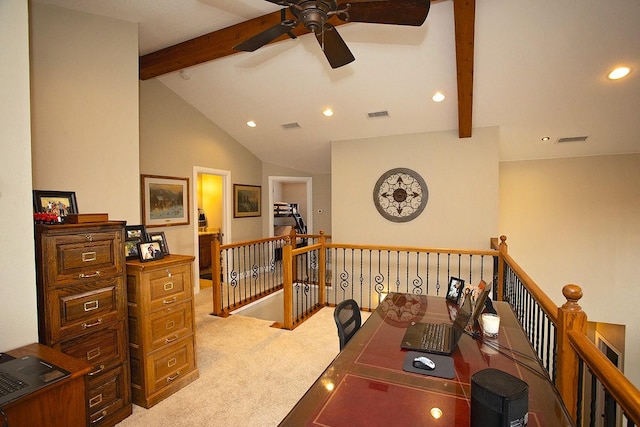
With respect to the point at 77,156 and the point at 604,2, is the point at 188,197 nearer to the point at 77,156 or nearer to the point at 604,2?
the point at 77,156

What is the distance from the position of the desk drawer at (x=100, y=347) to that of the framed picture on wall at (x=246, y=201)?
155 inches

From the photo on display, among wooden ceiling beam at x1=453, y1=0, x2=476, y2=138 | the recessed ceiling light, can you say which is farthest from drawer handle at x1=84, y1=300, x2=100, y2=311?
the recessed ceiling light

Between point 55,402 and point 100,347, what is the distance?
71 centimetres

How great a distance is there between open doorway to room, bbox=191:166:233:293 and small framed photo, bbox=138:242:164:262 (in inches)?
96.3

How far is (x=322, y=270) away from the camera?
4520mm

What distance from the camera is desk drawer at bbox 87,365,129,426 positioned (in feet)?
6.60

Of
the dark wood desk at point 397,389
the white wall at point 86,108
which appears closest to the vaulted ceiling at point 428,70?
the white wall at point 86,108

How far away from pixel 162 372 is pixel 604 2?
4661 mm

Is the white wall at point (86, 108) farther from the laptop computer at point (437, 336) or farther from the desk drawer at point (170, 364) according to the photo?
the laptop computer at point (437, 336)

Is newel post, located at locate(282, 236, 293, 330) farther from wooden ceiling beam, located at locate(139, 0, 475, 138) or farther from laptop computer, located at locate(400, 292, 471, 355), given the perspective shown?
wooden ceiling beam, located at locate(139, 0, 475, 138)

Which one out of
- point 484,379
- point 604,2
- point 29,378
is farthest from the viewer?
point 604,2

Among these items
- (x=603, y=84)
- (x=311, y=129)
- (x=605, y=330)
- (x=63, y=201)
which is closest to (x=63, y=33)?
(x=63, y=201)

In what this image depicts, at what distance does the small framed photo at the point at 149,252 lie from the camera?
239 cm

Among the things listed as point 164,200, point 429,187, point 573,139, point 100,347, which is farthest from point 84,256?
point 573,139
